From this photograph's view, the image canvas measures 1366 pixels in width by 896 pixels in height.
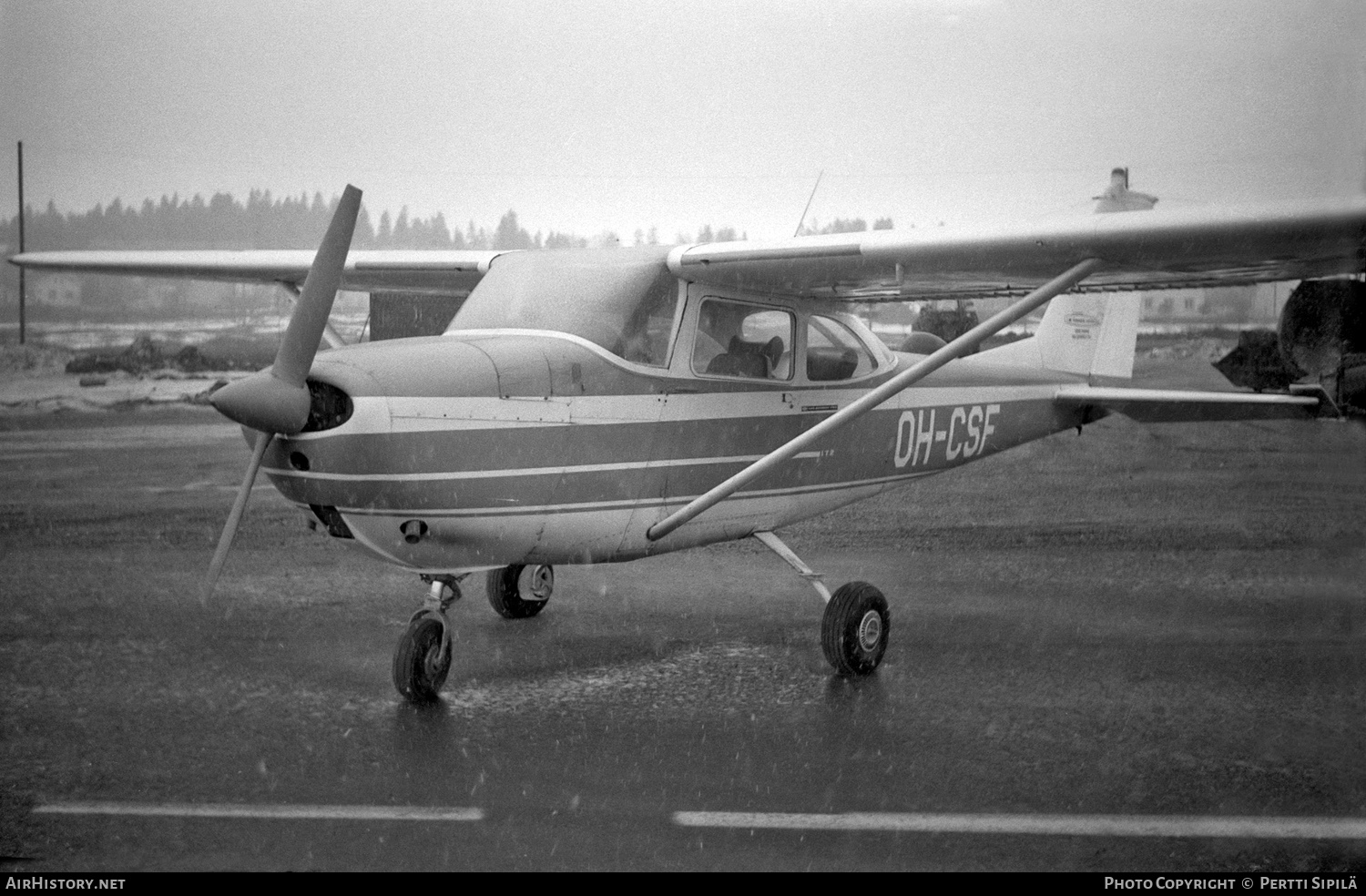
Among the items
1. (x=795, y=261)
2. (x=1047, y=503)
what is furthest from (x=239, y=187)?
(x=1047, y=503)

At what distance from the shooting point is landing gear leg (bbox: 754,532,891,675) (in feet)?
17.0

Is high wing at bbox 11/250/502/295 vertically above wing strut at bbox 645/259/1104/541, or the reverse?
high wing at bbox 11/250/502/295

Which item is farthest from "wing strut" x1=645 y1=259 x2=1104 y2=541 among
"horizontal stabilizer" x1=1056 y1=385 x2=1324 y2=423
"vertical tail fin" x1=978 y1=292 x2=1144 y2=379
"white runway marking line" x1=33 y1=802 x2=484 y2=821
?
"vertical tail fin" x1=978 y1=292 x2=1144 y2=379

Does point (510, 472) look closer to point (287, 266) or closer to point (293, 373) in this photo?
point (293, 373)

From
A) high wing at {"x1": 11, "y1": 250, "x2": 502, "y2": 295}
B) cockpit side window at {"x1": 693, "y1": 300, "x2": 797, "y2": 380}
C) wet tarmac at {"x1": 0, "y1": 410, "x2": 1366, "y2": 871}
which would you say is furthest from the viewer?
high wing at {"x1": 11, "y1": 250, "x2": 502, "y2": 295}

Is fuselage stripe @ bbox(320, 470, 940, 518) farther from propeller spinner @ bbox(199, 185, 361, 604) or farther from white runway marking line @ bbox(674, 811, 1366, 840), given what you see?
white runway marking line @ bbox(674, 811, 1366, 840)

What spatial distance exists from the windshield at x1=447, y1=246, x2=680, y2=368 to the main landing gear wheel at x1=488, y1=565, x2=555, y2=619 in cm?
173

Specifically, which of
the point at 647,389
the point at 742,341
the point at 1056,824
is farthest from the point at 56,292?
the point at 1056,824

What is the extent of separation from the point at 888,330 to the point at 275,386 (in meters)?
5.79

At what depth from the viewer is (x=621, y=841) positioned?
11.0 feet

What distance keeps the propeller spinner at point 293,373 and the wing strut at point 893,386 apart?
1754 millimetres

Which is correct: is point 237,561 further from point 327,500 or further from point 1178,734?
point 1178,734

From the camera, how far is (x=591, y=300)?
4930 mm

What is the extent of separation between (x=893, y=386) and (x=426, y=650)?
2250 mm
